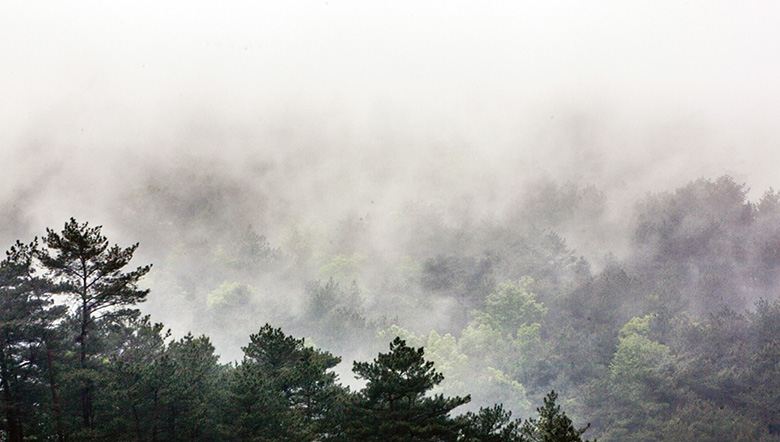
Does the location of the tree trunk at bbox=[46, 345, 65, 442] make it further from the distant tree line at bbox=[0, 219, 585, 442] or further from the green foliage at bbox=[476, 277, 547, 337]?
the green foliage at bbox=[476, 277, 547, 337]

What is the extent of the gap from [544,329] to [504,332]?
735 centimetres

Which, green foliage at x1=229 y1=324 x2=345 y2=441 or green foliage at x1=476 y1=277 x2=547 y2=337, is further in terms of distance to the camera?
green foliage at x1=476 y1=277 x2=547 y2=337

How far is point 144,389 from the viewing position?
2462 centimetres

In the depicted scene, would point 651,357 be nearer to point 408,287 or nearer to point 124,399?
point 124,399

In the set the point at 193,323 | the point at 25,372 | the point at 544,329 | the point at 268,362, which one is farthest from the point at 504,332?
the point at 25,372

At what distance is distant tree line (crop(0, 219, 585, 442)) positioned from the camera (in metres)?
23.7

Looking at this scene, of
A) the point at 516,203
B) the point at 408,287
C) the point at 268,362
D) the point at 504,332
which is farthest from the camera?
the point at 516,203

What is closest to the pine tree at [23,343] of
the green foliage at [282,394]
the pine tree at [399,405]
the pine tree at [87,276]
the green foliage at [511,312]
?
the pine tree at [87,276]

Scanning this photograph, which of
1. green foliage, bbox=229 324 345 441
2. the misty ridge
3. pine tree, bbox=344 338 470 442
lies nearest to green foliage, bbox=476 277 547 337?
the misty ridge

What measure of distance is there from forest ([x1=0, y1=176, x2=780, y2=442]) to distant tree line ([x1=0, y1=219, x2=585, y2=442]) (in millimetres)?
95

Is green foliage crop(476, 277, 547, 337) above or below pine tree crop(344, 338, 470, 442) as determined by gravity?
above

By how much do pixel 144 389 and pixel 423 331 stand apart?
106 meters

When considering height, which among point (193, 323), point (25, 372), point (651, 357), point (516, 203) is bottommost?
point (25, 372)

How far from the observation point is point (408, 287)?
147375mm
